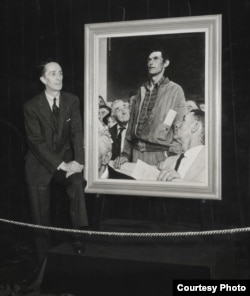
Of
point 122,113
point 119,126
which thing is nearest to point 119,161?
point 119,126

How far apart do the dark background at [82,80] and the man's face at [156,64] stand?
1.03ft

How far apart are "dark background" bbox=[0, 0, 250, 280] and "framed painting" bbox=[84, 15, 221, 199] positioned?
69mm

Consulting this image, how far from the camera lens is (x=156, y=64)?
143 inches

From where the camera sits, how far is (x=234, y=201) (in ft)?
11.4

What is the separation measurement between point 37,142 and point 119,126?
2.38 ft

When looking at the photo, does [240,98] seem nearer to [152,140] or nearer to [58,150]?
[152,140]

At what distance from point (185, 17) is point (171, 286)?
2032mm

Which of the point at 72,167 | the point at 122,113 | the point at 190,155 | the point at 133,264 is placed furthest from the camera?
the point at 72,167

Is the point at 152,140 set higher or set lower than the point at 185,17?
lower

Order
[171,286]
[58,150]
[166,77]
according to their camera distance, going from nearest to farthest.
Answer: [171,286], [166,77], [58,150]

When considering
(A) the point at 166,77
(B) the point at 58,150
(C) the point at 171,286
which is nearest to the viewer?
(C) the point at 171,286

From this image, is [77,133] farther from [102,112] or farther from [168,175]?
[168,175]

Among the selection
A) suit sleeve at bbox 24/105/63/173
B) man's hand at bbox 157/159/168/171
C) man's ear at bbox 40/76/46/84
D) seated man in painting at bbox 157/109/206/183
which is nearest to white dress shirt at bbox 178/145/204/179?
seated man in painting at bbox 157/109/206/183

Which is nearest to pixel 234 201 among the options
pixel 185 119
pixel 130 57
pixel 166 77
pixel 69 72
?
pixel 185 119
